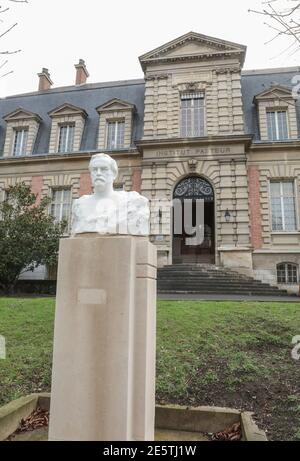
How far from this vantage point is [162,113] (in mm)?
20250

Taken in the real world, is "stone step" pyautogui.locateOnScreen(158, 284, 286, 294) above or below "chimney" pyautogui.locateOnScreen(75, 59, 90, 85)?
below

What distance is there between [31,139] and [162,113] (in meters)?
8.53

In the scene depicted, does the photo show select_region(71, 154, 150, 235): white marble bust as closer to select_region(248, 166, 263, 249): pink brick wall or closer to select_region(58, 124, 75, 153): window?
select_region(248, 166, 263, 249): pink brick wall

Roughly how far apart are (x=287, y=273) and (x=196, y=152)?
25.7 feet

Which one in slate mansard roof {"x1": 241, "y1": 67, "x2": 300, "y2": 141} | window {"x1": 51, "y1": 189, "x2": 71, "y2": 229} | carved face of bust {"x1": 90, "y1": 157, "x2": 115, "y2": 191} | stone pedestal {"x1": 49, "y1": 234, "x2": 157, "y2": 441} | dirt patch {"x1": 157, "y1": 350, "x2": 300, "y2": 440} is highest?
slate mansard roof {"x1": 241, "y1": 67, "x2": 300, "y2": 141}

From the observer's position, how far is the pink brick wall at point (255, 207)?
18.4m

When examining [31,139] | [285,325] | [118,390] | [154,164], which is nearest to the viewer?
[118,390]

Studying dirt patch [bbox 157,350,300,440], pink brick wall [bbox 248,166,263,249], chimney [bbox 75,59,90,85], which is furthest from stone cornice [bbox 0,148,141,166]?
dirt patch [bbox 157,350,300,440]

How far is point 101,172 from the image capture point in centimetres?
407

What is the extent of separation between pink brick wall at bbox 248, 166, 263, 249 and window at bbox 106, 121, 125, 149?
306 inches

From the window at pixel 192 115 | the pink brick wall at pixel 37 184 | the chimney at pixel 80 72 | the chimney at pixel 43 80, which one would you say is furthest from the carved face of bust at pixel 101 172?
the chimney at pixel 43 80

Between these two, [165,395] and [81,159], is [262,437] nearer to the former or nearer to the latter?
[165,395]

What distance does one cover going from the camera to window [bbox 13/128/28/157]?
22828 mm
